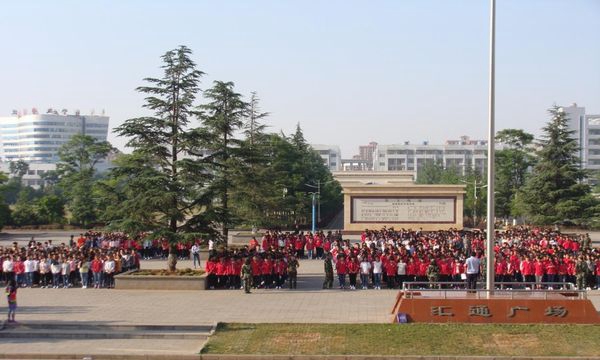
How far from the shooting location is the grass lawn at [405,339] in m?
15.0

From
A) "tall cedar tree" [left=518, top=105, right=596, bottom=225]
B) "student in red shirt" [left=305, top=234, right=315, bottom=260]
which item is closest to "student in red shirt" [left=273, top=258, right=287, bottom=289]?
"student in red shirt" [left=305, top=234, right=315, bottom=260]

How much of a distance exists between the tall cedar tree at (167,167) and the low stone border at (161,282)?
4.38ft

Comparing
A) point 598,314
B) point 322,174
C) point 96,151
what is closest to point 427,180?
point 322,174

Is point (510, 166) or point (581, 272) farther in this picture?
point (510, 166)

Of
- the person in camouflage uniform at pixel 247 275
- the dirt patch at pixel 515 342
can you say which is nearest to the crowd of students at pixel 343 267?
the person in camouflage uniform at pixel 247 275

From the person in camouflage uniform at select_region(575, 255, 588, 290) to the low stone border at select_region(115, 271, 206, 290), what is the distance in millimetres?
11414

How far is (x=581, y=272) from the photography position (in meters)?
22.1

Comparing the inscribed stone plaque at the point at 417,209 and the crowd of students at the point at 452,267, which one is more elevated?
the inscribed stone plaque at the point at 417,209

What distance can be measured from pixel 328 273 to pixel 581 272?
766 cm

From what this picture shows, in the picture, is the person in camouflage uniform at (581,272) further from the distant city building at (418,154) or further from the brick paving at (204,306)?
the distant city building at (418,154)

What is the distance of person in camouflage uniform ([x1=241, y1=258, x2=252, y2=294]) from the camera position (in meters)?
22.3

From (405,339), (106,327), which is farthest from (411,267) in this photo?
(106,327)

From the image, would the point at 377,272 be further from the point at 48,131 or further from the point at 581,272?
the point at 48,131

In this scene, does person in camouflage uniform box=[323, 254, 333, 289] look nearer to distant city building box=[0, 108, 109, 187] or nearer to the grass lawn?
the grass lawn
